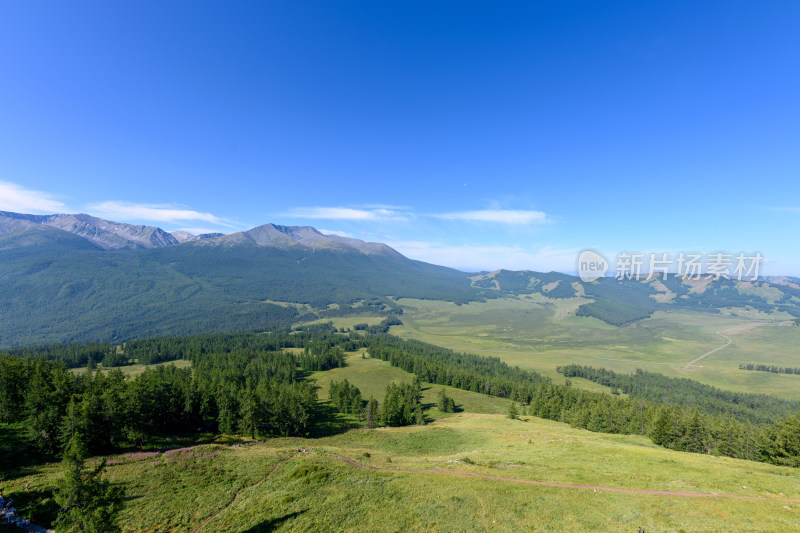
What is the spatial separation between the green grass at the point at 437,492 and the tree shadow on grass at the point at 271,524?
0.11 meters

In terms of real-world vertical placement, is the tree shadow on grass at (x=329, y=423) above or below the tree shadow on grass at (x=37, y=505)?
below

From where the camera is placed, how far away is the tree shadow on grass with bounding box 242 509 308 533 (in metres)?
29.2

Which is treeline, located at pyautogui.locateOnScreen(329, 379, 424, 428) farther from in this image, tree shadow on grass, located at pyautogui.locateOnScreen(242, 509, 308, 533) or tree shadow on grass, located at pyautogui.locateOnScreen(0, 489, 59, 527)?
tree shadow on grass, located at pyautogui.locateOnScreen(0, 489, 59, 527)

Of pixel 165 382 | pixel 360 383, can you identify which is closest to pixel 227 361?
pixel 360 383

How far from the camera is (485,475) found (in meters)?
39.6

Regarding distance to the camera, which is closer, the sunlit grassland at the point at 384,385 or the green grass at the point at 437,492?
the green grass at the point at 437,492

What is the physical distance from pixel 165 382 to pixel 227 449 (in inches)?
1129

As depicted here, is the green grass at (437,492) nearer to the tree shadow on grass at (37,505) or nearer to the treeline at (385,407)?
the tree shadow on grass at (37,505)

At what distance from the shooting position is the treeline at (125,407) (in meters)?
48.8

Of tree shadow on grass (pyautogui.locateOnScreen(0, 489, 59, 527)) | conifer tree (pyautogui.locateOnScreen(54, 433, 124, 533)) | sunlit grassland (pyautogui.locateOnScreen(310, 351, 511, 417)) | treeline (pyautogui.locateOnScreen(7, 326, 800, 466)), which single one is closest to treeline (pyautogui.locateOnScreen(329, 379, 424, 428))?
treeline (pyautogui.locateOnScreen(7, 326, 800, 466))

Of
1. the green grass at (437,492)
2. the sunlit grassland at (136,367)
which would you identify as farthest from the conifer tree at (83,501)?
the sunlit grassland at (136,367)

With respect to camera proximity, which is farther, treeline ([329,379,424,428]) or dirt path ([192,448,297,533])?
treeline ([329,379,424,428])

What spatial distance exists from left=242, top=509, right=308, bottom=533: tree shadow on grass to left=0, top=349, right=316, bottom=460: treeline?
40690 mm

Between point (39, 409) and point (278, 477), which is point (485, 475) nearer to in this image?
point (278, 477)
